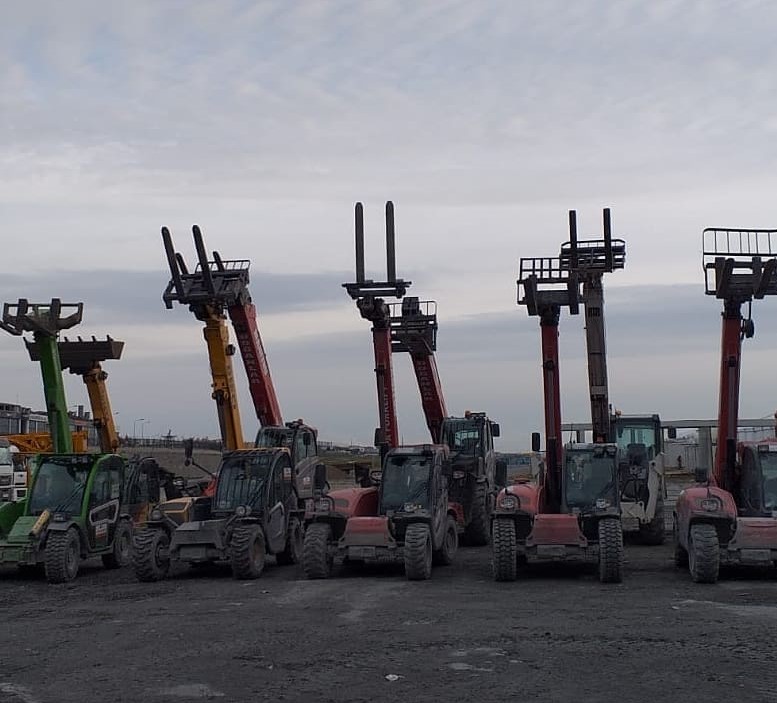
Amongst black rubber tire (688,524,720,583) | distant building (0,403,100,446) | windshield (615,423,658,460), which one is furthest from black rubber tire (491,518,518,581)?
distant building (0,403,100,446)

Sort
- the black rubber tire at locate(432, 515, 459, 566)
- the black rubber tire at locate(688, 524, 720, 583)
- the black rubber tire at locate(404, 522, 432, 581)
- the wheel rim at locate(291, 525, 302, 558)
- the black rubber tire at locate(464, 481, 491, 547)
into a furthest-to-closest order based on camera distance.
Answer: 1. the black rubber tire at locate(464, 481, 491, 547)
2. the wheel rim at locate(291, 525, 302, 558)
3. the black rubber tire at locate(432, 515, 459, 566)
4. the black rubber tire at locate(404, 522, 432, 581)
5. the black rubber tire at locate(688, 524, 720, 583)

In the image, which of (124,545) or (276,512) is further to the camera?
(124,545)

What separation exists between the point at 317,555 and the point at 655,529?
869 cm

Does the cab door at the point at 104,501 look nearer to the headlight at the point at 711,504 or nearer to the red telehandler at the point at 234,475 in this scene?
the red telehandler at the point at 234,475

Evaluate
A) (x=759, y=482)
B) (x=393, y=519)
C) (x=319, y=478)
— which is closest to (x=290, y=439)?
(x=319, y=478)

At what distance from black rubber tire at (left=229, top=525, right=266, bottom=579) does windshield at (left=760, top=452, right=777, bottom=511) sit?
8642mm

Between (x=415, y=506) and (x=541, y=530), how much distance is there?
96.7 inches

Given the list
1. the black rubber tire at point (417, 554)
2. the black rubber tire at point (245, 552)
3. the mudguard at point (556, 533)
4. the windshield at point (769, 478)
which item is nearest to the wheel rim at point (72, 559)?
the black rubber tire at point (245, 552)

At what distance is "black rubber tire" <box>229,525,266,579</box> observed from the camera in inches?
754

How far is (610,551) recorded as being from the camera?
17.7 metres

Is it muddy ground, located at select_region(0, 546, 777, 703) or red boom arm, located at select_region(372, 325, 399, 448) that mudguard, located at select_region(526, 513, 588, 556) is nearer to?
muddy ground, located at select_region(0, 546, 777, 703)

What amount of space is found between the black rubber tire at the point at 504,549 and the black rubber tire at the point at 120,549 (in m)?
7.87

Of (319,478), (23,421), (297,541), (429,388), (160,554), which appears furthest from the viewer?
(23,421)

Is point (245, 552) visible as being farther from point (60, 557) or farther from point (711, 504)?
point (711, 504)
